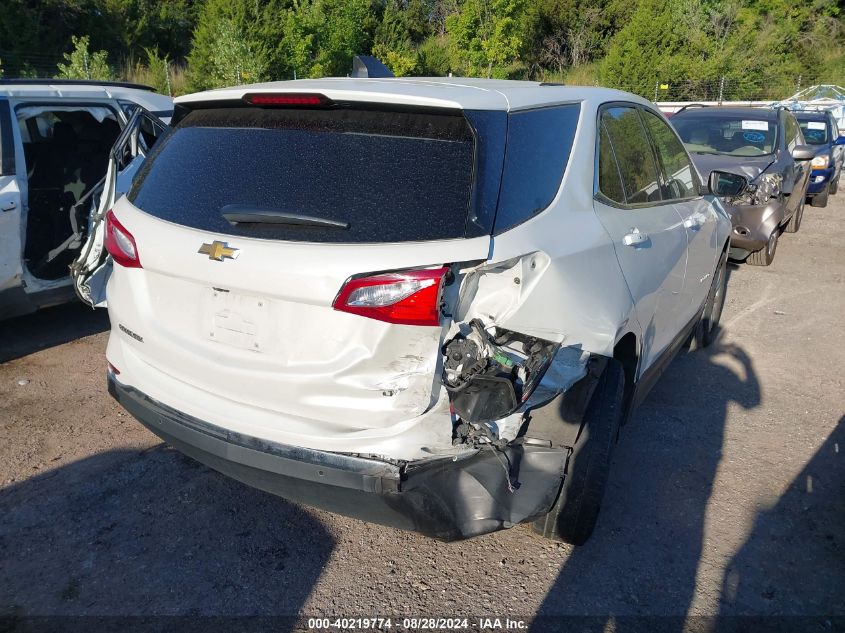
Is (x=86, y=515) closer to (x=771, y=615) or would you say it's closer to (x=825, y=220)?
(x=771, y=615)

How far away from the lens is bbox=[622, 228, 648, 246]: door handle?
3061mm

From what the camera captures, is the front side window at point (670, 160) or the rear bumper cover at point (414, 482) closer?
the rear bumper cover at point (414, 482)

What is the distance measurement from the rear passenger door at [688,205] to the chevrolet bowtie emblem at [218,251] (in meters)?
2.48

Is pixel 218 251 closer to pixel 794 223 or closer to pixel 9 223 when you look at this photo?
pixel 9 223

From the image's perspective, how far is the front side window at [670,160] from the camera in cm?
399

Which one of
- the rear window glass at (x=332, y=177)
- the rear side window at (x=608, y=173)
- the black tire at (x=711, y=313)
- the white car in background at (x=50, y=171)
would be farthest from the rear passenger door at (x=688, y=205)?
the white car in background at (x=50, y=171)

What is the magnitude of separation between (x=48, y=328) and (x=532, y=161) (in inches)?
180

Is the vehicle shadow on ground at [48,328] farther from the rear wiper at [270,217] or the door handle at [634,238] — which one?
the door handle at [634,238]

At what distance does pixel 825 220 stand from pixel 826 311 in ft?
20.4

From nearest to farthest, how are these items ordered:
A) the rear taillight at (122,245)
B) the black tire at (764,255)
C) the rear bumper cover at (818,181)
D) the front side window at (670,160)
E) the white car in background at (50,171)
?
the rear taillight at (122,245), the front side window at (670,160), the white car in background at (50,171), the black tire at (764,255), the rear bumper cover at (818,181)

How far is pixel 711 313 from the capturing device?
18.3 ft

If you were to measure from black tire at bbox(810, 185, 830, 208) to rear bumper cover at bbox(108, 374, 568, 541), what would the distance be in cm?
1264

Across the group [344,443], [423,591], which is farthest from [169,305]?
[423,591]

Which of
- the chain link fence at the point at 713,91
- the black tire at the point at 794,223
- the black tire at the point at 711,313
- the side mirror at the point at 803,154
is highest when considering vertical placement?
the side mirror at the point at 803,154
